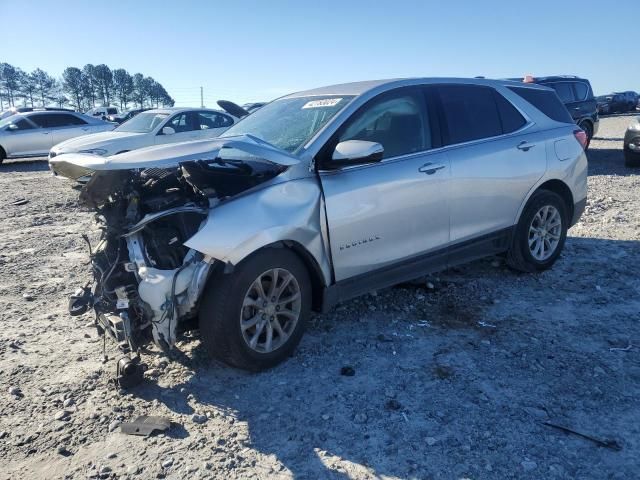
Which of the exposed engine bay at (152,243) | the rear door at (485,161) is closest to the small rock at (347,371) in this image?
the exposed engine bay at (152,243)

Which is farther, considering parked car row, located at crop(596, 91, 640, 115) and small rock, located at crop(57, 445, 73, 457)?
parked car row, located at crop(596, 91, 640, 115)

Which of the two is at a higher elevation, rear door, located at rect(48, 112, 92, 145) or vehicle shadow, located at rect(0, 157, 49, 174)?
rear door, located at rect(48, 112, 92, 145)

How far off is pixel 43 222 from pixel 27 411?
5.58 meters

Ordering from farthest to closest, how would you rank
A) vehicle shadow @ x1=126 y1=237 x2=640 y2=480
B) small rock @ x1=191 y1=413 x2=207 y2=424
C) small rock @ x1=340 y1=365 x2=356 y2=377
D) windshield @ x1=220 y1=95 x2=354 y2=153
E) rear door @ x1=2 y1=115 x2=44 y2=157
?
rear door @ x1=2 y1=115 x2=44 y2=157 → windshield @ x1=220 y1=95 x2=354 y2=153 → small rock @ x1=340 y1=365 x2=356 y2=377 → small rock @ x1=191 y1=413 x2=207 y2=424 → vehicle shadow @ x1=126 y1=237 x2=640 y2=480

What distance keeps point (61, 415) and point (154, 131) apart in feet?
31.9

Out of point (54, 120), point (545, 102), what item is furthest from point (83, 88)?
point (545, 102)

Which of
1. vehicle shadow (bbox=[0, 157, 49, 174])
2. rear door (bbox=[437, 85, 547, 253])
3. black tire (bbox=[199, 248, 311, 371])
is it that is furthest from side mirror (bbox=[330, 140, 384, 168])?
vehicle shadow (bbox=[0, 157, 49, 174])

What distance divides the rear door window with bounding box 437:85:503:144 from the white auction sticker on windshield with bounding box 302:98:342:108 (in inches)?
38.5

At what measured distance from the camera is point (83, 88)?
7256 cm

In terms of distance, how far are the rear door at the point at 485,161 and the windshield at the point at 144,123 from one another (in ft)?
29.6

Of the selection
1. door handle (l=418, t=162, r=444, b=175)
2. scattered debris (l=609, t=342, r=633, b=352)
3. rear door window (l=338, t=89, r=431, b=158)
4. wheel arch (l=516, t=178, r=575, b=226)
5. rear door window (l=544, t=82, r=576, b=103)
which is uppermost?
rear door window (l=544, t=82, r=576, b=103)

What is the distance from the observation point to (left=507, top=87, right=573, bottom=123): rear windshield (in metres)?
5.45

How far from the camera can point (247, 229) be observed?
132 inches

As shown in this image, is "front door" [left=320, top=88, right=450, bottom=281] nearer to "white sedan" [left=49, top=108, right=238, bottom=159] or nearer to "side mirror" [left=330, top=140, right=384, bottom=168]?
"side mirror" [left=330, top=140, right=384, bottom=168]
